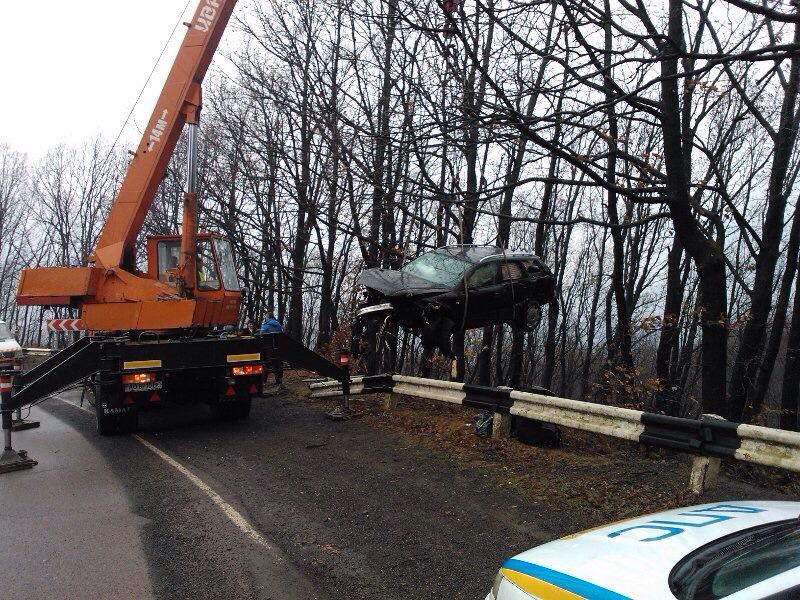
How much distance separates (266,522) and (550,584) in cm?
368

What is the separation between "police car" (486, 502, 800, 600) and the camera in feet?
7.23

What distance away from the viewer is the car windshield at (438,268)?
30.4 ft

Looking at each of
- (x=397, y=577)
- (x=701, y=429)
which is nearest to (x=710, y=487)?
(x=701, y=429)

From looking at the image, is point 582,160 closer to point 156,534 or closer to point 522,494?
point 522,494

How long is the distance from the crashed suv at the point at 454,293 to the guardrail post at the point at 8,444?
189 inches

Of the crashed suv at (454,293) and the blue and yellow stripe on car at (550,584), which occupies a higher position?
the crashed suv at (454,293)

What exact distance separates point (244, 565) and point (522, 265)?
6646 mm

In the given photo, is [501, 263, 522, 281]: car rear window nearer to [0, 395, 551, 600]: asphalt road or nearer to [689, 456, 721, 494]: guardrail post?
[0, 395, 551, 600]: asphalt road

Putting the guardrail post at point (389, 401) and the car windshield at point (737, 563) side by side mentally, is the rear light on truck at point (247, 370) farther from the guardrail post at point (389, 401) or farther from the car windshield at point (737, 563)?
the car windshield at point (737, 563)

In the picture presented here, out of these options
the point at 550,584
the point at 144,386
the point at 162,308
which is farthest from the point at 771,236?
the point at 550,584

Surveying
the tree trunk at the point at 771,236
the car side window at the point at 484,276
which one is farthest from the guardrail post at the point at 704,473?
the tree trunk at the point at 771,236

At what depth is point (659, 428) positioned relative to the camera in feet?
20.2

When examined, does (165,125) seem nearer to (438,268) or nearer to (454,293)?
(438,268)

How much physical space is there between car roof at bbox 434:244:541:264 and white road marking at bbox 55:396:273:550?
4952mm
